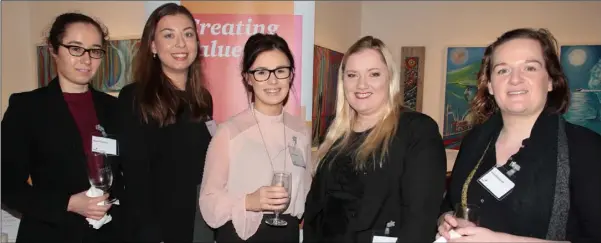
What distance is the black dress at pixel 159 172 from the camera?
2.10 m

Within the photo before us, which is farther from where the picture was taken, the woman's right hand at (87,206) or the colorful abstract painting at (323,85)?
the colorful abstract painting at (323,85)

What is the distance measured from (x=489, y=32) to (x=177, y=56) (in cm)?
319

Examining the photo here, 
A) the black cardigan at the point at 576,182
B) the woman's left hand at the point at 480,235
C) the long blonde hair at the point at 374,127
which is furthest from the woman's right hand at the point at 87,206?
the black cardigan at the point at 576,182

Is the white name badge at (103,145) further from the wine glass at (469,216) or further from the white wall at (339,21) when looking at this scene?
the white wall at (339,21)

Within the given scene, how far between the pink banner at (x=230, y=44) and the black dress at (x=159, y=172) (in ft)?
3.74

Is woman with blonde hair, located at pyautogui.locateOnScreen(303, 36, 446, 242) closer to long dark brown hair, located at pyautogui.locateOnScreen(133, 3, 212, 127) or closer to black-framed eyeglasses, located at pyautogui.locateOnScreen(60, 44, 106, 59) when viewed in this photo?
long dark brown hair, located at pyautogui.locateOnScreen(133, 3, 212, 127)

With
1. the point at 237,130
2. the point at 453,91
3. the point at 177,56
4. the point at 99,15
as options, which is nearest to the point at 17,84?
the point at 99,15

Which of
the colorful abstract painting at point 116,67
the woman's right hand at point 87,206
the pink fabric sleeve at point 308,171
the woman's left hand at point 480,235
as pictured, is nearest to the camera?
the woman's left hand at point 480,235

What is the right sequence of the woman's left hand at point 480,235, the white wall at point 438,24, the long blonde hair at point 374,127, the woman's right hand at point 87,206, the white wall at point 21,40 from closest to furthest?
the woman's left hand at point 480,235
the long blonde hair at point 374,127
the woman's right hand at point 87,206
the white wall at point 21,40
the white wall at point 438,24

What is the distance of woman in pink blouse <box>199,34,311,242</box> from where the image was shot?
1995 millimetres

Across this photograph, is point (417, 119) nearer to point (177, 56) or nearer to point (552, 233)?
point (552, 233)

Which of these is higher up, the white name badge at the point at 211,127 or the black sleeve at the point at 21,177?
the white name badge at the point at 211,127

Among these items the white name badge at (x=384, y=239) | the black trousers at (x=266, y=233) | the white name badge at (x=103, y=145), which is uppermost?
the white name badge at (x=103, y=145)

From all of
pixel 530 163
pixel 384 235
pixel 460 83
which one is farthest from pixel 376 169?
pixel 460 83
